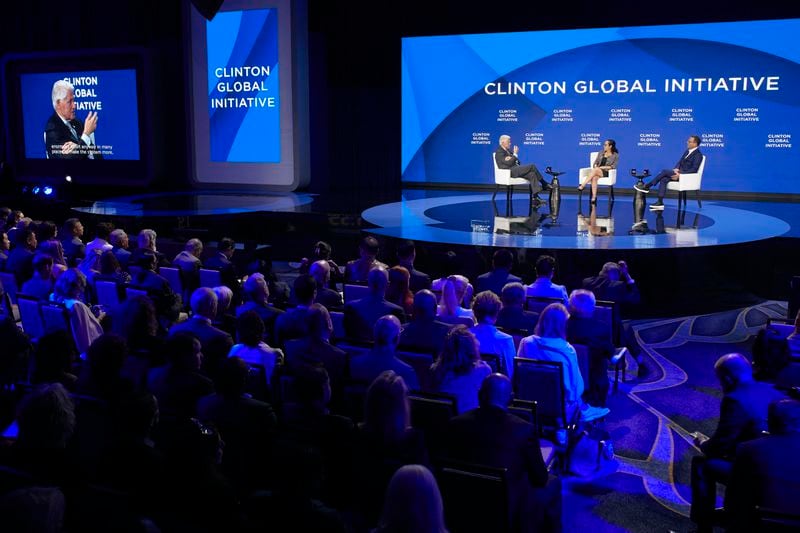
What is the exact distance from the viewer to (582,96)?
1253 cm

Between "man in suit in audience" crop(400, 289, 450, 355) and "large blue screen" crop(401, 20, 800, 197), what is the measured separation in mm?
8952

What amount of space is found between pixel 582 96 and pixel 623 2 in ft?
5.05

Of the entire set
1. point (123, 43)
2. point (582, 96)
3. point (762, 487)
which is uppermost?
point (123, 43)

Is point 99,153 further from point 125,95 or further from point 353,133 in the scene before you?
point 353,133

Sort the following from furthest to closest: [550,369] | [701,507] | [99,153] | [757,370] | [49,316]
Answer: [99,153] < [49,316] < [757,370] < [550,369] < [701,507]

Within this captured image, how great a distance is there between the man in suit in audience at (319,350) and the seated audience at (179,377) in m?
0.53

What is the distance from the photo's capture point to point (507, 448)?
112 inches

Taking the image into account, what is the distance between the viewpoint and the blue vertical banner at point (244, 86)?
13.5 metres

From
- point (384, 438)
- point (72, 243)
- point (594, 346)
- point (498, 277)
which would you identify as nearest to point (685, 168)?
point (498, 277)

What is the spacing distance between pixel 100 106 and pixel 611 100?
9217mm

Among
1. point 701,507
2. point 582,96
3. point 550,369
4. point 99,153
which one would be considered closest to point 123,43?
point 99,153

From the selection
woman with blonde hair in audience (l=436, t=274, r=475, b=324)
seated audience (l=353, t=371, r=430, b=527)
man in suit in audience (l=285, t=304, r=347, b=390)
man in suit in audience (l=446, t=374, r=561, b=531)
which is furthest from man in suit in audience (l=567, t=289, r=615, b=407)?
seated audience (l=353, t=371, r=430, b=527)

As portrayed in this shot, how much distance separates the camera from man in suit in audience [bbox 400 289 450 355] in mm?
4398

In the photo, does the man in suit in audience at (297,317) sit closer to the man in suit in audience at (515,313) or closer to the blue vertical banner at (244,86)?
the man in suit in audience at (515,313)
